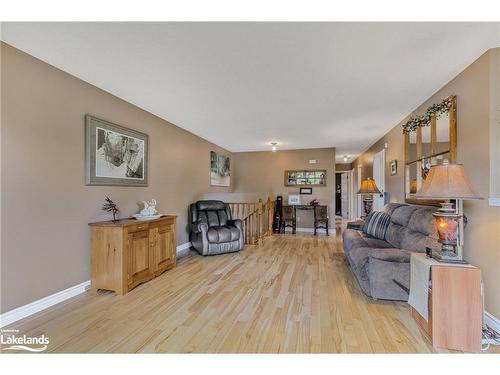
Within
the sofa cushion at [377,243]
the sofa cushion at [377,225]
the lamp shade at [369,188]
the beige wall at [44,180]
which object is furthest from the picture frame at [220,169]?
the sofa cushion at [377,243]

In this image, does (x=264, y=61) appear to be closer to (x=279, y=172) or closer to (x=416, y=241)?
(x=416, y=241)

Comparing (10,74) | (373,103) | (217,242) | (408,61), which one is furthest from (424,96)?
(10,74)

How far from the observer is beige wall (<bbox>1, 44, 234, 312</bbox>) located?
6.62 feet

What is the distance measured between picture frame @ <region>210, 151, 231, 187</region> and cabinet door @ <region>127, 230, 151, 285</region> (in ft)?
10.2

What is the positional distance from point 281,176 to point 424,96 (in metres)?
4.27

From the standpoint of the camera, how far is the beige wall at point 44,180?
2.02 meters

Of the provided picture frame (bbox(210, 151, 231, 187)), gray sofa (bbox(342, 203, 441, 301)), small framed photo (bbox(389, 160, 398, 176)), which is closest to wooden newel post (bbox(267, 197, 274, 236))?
picture frame (bbox(210, 151, 231, 187))

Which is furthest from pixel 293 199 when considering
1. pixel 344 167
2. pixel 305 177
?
pixel 344 167

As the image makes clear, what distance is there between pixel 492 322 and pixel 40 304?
404 centimetres

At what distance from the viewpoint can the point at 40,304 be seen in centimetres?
222

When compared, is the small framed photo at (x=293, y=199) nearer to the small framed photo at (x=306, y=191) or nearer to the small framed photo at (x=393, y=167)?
the small framed photo at (x=306, y=191)

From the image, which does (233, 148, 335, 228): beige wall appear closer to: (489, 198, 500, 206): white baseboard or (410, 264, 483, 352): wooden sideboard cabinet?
(489, 198, 500, 206): white baseboard

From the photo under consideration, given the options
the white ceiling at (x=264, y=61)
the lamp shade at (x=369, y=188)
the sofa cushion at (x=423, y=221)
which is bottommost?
the sofa cushion at (x=423, y=221)

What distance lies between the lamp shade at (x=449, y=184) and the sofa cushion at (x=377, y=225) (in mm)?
1926
